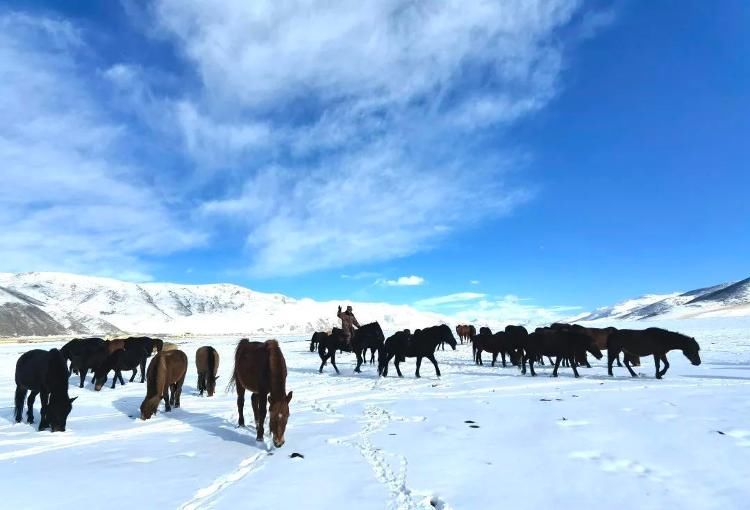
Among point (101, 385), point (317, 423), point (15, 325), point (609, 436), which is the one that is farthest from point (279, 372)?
point (15, 325)

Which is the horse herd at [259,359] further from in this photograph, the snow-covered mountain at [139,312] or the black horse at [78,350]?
the snow-covered mountain at [139,312]

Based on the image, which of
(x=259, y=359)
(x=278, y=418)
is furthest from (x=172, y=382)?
(x=278, y=418)

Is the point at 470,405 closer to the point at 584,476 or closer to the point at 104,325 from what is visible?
the point at 584,476

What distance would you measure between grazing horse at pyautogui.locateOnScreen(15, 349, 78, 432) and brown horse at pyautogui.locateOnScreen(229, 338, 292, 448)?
3868mm

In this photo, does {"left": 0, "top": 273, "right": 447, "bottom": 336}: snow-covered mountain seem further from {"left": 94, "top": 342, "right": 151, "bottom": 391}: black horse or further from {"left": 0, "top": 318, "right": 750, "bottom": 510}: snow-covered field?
{"left": 0, "top": 318, "right": 750, "bottom": 510}: snow-covered field

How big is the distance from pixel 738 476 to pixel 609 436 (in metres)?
2.09

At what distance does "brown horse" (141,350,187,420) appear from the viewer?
11.0 meters

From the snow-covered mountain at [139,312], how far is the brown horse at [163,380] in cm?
8681

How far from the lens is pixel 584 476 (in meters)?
5.86

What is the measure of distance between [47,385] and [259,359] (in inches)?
205

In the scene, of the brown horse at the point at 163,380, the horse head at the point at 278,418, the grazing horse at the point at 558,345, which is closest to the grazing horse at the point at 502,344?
the grazing horse at the point at 558,345

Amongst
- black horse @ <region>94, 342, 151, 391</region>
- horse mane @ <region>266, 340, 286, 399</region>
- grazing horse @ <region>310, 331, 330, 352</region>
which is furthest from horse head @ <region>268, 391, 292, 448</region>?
grazing horse @ <region>310, 331, 330, 352</region>

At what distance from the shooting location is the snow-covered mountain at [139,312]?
126438mm

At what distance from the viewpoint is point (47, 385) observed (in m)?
10.2
